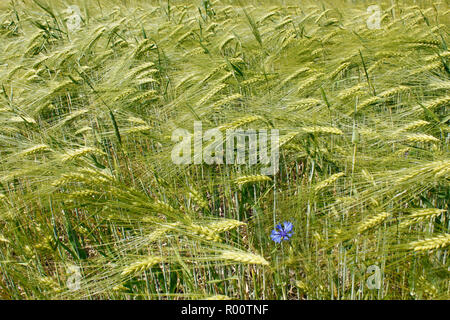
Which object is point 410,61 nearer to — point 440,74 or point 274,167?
point 440,74

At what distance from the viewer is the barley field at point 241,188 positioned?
3.60 feet

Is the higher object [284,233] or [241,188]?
[241,188]

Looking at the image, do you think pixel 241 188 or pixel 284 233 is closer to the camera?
pixel 284 233

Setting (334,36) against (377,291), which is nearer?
(377,291)

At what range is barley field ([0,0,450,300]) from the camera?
1.10 m

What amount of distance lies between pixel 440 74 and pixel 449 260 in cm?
95

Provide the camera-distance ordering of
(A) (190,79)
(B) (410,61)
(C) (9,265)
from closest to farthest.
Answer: (C) (9,265) → (B) (410,61) → (A) (190,79)

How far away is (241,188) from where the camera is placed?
1394 millimetres

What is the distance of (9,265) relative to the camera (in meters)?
1.28

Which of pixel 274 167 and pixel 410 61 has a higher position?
pixel 410 61

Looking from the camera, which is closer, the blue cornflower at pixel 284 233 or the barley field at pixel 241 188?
the barley field at pixel 241 188

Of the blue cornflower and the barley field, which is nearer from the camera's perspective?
the barley field
